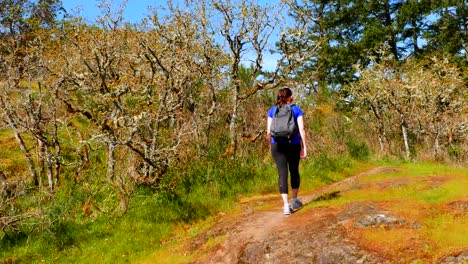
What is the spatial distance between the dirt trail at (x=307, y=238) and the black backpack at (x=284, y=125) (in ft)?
4.83

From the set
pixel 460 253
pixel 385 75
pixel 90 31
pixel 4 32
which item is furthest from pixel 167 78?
pixel 4 32

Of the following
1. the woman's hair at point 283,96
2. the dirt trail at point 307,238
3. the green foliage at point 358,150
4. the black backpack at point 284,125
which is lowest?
the dirt trail at point 307,238

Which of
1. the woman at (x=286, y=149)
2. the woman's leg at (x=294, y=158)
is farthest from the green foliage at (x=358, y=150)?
the woman at (x=286, y=149)

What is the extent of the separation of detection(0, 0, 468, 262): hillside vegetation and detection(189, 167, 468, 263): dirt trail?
58.7 inches

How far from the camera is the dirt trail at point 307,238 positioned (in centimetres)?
606

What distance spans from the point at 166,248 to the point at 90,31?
24.6 ft

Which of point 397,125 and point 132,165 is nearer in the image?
point 132,165

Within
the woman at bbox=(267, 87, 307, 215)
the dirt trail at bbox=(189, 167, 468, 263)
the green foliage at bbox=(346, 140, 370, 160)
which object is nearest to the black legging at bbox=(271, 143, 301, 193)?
the woman at bbox=(267, 87, 307, 215)

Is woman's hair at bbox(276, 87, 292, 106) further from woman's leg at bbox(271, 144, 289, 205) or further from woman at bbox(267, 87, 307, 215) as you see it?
woman's leg at bbox(271, 144, 289, 205)

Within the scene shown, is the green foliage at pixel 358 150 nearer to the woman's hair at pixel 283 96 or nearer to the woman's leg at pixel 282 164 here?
the woman's leg at pixel 282 164

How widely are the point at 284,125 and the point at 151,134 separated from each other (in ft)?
15.8

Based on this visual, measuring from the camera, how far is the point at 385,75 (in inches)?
830

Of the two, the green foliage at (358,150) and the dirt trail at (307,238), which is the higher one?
the green foliage at (358,150)

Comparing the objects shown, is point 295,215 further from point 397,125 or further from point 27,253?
point 397,125
